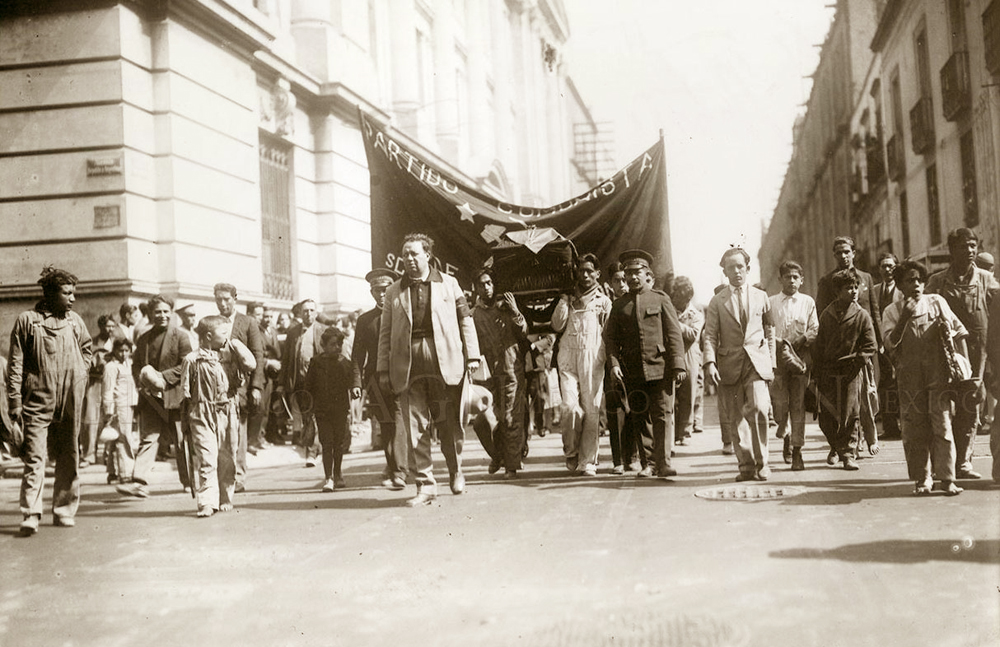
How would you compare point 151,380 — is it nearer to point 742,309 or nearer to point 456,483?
point 456,483

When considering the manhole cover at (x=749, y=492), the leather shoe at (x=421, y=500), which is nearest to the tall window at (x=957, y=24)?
the manhole cover at (x=749, y=492)

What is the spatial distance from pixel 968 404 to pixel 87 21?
33.0 feet

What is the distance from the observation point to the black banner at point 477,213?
10.3 metres

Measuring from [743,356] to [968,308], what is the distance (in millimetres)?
2319

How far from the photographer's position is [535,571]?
5512mm

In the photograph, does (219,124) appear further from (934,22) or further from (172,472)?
(934,22)

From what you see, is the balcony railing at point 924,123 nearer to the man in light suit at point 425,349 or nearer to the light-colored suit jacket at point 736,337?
the light-colored suit jacket at point 736,337

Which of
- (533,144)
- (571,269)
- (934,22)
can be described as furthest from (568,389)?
(934,22)

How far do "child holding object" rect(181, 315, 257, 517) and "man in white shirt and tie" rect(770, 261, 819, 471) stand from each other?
4717 mm

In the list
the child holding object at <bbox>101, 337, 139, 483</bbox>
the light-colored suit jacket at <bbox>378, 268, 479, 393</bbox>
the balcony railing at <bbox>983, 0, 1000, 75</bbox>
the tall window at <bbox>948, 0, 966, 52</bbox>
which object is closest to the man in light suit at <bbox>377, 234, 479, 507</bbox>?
the light-colored suit jacket at <bbox>378, 268, 479, 393</bbox>

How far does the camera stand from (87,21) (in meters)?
12.2

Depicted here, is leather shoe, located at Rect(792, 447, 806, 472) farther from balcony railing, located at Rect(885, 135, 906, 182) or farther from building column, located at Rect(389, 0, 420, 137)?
balcony railing, located at Rect(885, 135, 906, 182)

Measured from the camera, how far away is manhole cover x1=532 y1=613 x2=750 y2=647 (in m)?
4.30

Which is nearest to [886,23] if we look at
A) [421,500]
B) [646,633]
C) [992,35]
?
[992,35]
